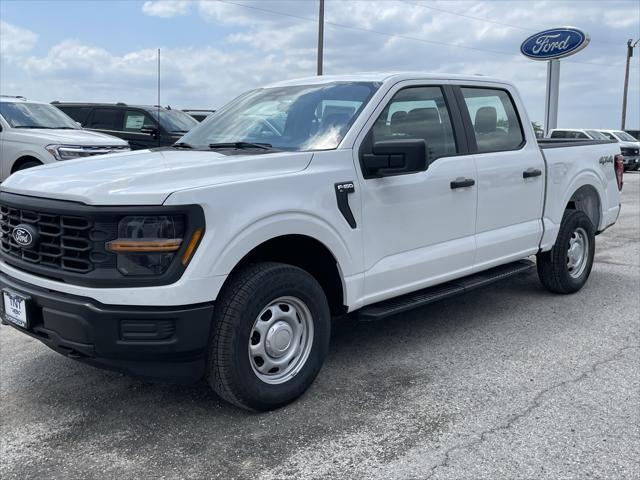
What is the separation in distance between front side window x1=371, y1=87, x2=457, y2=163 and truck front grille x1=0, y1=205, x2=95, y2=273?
1.87 meters

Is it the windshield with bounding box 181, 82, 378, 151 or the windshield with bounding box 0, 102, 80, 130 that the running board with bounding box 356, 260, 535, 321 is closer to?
the windshield with bounding box 181, 82, 378, 151

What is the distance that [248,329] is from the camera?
3482 millimetres

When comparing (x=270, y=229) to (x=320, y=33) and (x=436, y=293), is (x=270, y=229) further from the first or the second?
(x=320, y=33)

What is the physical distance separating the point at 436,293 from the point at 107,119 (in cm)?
1186

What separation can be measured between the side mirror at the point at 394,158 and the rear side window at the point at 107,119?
11608mm

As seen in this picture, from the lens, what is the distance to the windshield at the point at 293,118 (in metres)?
4.24

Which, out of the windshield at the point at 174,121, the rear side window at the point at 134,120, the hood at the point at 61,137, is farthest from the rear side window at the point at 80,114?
the hood at the point at 61,137

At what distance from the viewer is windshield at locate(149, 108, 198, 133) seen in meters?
14.1

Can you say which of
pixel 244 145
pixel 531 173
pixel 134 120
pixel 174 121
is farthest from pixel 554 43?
pixel 244 145

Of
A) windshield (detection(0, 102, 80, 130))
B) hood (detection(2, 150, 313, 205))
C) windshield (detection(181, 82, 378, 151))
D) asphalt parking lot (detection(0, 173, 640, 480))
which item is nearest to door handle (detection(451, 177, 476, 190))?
windshield (detection(181, 82, 378, 151))

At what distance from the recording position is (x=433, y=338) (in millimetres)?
5020

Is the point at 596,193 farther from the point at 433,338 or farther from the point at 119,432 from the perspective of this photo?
the point at 119,432

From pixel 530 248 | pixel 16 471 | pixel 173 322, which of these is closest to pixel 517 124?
pixel 530 248

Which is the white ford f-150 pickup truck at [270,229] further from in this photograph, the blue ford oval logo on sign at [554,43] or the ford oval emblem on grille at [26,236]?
the blue ford oval logo on sign at [554,43]
